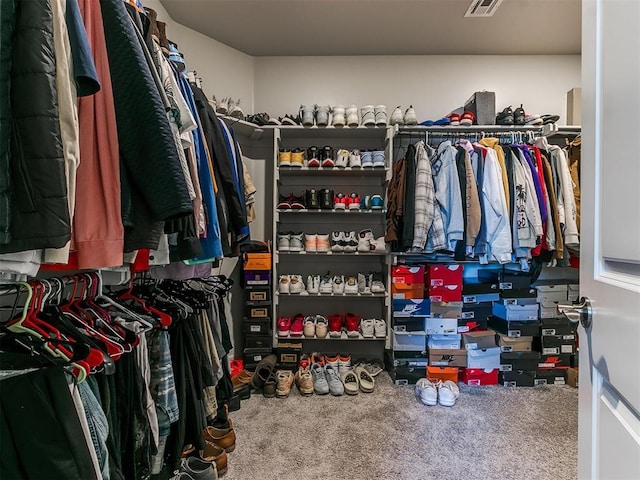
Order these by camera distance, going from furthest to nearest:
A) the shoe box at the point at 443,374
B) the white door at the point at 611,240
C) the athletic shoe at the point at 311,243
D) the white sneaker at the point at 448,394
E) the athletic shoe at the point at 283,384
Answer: the athletic shoe at the point at 311,243, the shoe box at the point at 443,374, the athletic shoe at the point at 283,384, the white sneaker at the point at 448,394, the white door at the point at 611,240

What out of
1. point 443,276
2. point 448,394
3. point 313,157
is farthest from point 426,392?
Result: point 313,157

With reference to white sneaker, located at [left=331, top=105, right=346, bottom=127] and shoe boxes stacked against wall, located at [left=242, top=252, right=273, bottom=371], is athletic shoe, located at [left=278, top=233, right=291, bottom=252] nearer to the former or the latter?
shoe boxes stacked against wall, located at [left=242, top=252, right=273, bottom=371]

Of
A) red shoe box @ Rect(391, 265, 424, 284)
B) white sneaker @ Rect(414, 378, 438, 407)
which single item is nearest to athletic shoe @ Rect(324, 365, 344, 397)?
white sneaker @ Rect(414, 378, 438, 407)

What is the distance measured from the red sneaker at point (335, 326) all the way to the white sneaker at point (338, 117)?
4.73 ft

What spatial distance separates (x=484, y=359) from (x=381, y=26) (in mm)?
2450

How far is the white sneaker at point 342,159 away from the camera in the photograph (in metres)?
2.54

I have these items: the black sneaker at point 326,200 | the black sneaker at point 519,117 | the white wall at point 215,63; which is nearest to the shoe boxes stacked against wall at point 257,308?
the black sneaker at point 326,200

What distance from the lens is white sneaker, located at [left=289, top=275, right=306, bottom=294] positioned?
252cm

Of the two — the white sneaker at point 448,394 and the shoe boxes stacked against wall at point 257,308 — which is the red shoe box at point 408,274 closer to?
the white sneaker at point 448,394

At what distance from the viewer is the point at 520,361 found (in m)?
2.38

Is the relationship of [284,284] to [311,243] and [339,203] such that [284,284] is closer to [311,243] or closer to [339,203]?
[311,243]

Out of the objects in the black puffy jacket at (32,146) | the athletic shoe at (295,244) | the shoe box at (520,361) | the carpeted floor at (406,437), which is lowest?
the carpeted floor at (406,437)

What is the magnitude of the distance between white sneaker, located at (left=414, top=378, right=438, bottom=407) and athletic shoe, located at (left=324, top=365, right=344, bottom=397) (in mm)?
495

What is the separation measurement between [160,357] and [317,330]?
144 cm
